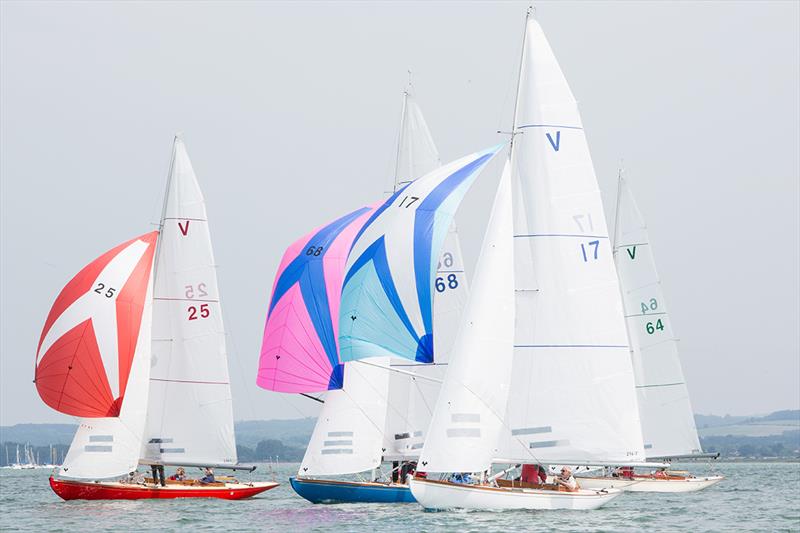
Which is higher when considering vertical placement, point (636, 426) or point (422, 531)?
point (636, 426)

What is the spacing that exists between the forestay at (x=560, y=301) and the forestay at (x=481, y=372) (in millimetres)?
621

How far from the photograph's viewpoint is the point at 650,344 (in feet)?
154

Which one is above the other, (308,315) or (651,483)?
(308,315)

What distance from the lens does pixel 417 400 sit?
3450 cm

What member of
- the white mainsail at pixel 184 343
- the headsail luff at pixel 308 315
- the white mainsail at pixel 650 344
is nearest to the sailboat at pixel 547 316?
the headsail luff at pixel 308 315

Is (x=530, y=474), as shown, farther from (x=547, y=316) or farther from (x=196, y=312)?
(x=196, y=312)

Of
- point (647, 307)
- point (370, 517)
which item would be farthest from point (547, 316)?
point (647, 307)

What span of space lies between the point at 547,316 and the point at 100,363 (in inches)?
564

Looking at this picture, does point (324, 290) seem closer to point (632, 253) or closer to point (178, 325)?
point (178, 325)

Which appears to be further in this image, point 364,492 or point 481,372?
point 364,492

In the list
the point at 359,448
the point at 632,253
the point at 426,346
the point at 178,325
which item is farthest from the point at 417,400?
the point at 632,253

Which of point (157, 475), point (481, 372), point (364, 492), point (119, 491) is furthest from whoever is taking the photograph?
point (157, 475)

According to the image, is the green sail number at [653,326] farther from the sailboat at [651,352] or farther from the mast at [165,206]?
the mast at [165,206]

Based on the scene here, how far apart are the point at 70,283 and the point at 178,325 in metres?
3.36
